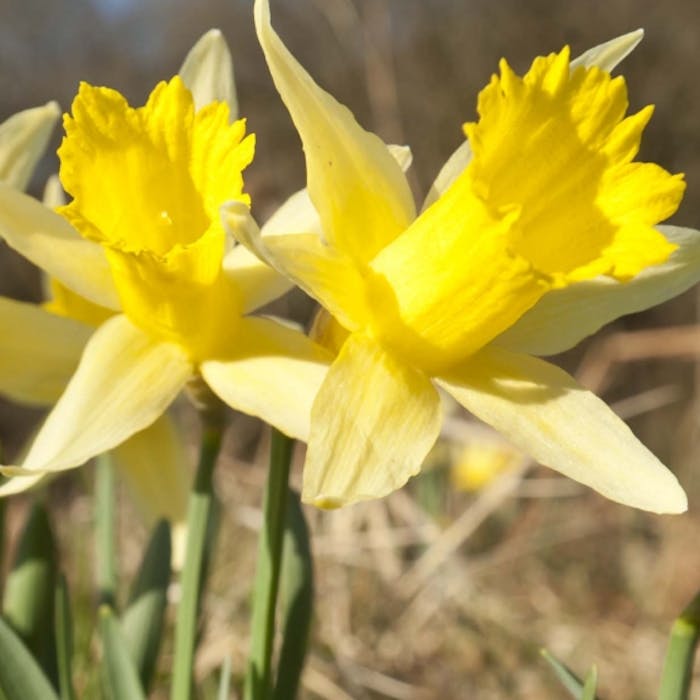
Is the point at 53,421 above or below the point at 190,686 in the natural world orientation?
above

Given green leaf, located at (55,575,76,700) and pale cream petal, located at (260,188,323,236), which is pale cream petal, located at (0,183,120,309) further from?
green leaf, located at (55,575,76,700)

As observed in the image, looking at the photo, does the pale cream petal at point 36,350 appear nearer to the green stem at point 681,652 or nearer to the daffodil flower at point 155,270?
the daffodil flower at point 155,270

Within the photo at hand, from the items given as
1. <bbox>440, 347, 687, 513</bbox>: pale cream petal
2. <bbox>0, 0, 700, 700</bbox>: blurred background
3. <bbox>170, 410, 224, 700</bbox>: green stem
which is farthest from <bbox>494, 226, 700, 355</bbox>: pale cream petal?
<bbox>0, 0, 700, 700</bbox>: blurred background

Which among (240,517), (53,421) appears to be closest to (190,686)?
(53,421)

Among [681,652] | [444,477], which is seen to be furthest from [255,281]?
[444,477]

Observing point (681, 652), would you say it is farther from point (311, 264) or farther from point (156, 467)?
point (156, 467)

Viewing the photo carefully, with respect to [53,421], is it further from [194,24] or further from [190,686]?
[194,24]

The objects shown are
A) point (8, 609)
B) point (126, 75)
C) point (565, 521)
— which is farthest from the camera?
point (126, 75)
